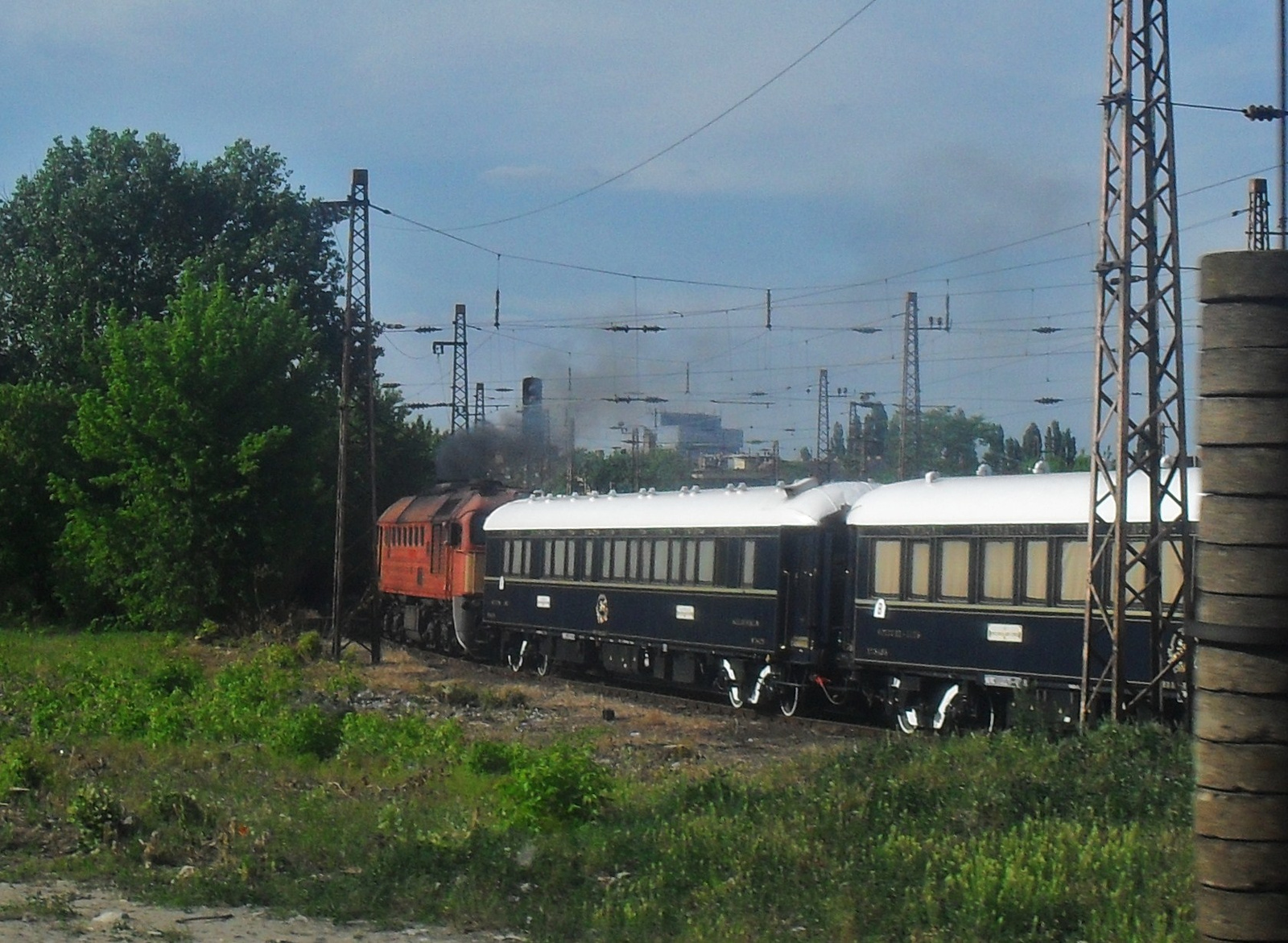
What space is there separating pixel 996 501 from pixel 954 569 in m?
0.97

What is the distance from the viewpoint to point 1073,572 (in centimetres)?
1673

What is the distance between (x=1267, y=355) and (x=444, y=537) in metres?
31.8

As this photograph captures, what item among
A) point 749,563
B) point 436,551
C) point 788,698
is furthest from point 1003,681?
point 436,551

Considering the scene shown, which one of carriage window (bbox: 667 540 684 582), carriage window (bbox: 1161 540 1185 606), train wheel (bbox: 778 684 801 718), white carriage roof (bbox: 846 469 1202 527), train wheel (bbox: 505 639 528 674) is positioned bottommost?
train wheel (bbox: 505 639 528 674)

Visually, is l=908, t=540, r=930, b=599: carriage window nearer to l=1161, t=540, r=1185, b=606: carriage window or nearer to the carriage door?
the carriage door

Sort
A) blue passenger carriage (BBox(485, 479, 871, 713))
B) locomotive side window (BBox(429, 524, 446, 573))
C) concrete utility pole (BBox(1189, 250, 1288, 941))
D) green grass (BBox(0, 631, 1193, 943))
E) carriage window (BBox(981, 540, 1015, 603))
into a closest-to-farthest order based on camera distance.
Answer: concrete utility pole (BBox(1189, 250, 1288, 941)) < green grass (BBox(0, 631, 1193, 943)) < carriage window (BBox(981, 540, 1015, 603)) < blue passenger carriage (BBox(485, 479, 871, 713)) < locomotive side window (BBox(429, 524, 446, 573))

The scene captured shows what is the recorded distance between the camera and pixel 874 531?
19641mm

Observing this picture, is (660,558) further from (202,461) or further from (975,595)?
(202,461)

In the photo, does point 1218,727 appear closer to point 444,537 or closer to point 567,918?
point 567,918

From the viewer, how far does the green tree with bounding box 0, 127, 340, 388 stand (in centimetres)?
5016

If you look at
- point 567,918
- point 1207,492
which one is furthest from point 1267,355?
point 567,918

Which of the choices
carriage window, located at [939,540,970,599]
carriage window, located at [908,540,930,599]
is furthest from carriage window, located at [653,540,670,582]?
carriage window, located at [939,540,970,599]

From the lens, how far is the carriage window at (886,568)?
63.0ft

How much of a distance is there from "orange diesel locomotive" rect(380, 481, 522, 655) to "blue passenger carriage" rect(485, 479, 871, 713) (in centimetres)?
159
